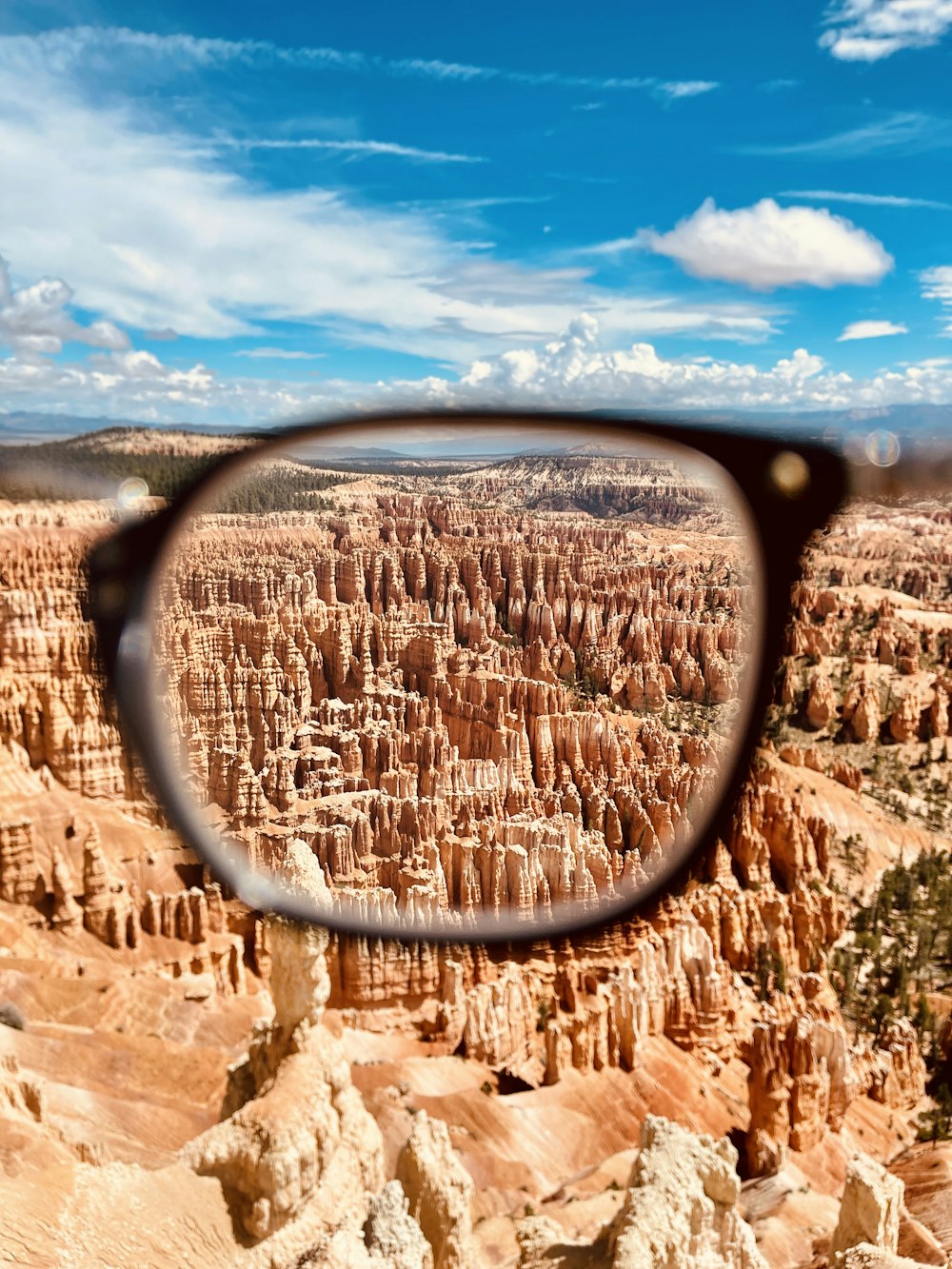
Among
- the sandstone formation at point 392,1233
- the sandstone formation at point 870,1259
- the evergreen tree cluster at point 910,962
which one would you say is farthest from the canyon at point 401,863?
the evergreen tree cluster at point 910,962

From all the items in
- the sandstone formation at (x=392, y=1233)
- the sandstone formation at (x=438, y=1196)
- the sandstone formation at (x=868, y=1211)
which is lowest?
the sandstone formation at (x=868, y=1211)

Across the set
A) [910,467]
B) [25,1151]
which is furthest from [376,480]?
[25,1151]

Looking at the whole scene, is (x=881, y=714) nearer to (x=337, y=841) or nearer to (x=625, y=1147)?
(x=625, y=1147)

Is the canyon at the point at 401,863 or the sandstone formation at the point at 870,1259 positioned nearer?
the canyon at the point at 401,863

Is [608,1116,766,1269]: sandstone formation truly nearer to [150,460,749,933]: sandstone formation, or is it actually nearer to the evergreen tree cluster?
[150,460,749,933]: sandstone formation

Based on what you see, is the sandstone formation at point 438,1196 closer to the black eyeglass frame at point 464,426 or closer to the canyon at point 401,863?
the canyon at point 401,863

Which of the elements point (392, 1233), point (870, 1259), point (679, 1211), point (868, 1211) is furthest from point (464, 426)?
point (868, 1211)

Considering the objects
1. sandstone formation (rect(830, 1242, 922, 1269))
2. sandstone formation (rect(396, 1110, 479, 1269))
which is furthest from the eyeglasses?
sandstone formation (rect(830, 1242, 922, 1269))
